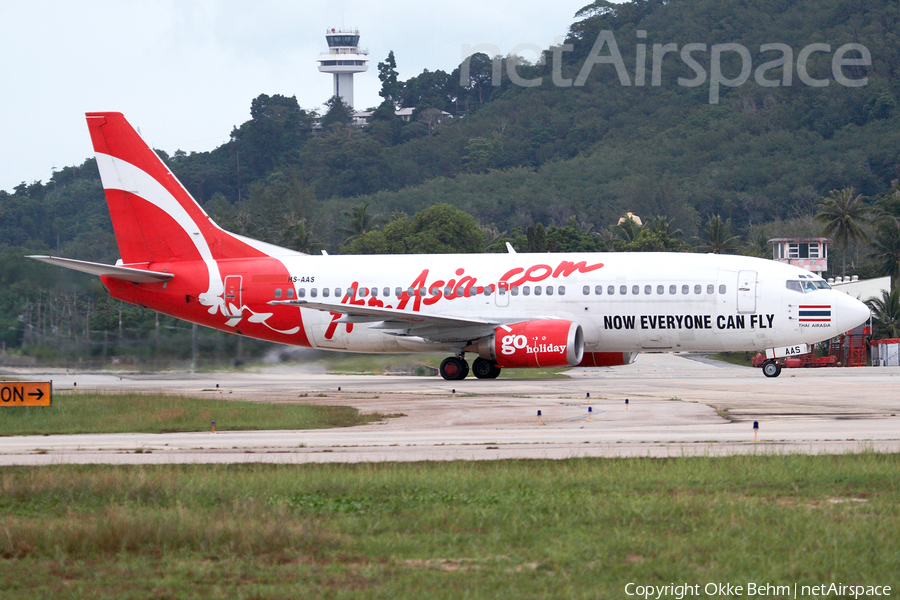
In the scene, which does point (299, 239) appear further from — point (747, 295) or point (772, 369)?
point (747, 295)

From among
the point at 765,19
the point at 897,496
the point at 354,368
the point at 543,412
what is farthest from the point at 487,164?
the point at 897,496

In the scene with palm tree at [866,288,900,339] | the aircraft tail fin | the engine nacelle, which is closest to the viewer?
the engine nacelle

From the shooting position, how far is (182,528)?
10766mm

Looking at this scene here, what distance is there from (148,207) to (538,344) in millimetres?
14569

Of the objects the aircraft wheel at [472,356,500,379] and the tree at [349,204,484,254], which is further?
the tree at [349,204,484,254]

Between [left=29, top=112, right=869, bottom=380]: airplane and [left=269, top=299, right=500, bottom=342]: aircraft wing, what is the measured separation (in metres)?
0.06

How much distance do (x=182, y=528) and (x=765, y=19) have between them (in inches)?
7766

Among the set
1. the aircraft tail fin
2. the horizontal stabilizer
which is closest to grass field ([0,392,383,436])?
the horizontal stabilizer

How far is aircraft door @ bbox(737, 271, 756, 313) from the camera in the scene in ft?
105

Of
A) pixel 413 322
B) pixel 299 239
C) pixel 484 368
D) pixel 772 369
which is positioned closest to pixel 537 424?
pixel 413 322

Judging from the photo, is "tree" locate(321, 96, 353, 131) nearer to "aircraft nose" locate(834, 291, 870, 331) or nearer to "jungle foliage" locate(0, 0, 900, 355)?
"jungle foliage" locate(0, 0, 900, 355)

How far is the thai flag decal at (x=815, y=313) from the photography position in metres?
31.5

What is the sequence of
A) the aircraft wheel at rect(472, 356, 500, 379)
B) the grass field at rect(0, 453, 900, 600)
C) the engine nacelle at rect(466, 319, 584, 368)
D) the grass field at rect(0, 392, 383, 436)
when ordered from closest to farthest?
the grass field at rect(0, 453, 900, 600) → the grass field at rect(0, 392, 383, 436) → the engine nacelle at rect(466, 319, 584, 368) → the aircraft wheel at rect(472, 356, 500, 379)

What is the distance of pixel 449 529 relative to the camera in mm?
10977
